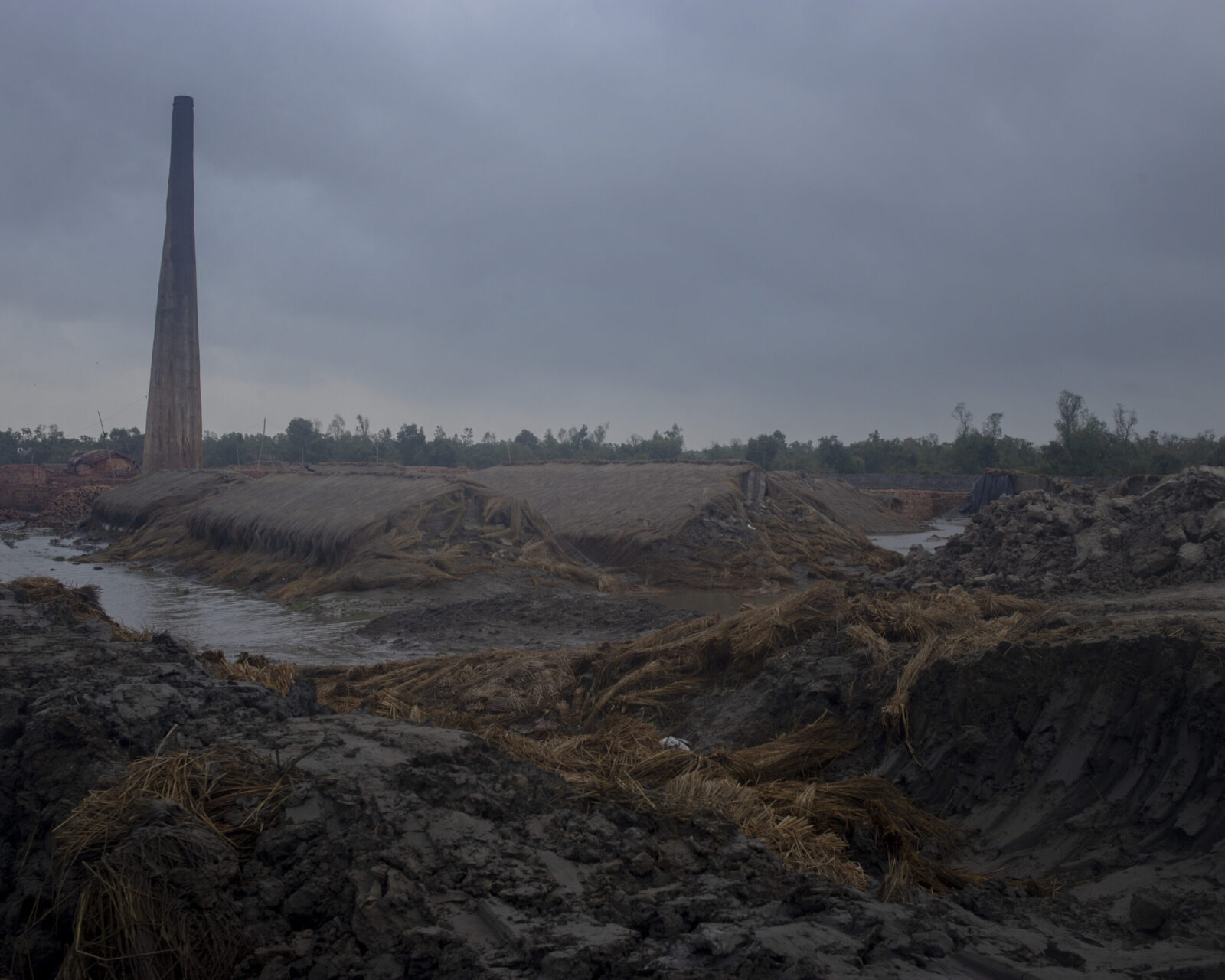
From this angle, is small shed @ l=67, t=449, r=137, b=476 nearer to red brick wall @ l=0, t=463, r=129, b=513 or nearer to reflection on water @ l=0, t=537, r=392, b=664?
red brick wall @ l=0, t=463, r=129, b=513

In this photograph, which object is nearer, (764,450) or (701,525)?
(701,525)

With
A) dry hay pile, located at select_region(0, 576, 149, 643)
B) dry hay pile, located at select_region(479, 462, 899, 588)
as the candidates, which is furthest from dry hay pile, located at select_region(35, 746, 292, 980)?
dry hay pile, located at select_region(479, 462, 899, 588)

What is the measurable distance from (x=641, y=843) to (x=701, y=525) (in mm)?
A: 14870

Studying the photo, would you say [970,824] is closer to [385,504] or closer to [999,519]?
[999,519]

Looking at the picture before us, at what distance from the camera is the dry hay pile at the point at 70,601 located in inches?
270

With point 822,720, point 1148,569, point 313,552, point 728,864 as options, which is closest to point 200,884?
point 728,864

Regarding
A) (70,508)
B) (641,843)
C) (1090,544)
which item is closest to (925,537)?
(1090,544)

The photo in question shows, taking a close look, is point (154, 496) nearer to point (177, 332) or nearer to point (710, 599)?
point (177, 332)

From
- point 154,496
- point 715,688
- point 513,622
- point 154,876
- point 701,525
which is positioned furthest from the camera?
point 154,496

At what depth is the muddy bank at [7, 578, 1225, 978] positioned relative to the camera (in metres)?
2.29

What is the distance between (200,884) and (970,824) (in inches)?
133

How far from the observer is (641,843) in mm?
2873

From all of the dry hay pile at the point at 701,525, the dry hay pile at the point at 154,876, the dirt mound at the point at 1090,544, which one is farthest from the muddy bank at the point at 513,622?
the dry hay pile at the point at 154,876

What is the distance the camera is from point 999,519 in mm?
11938
